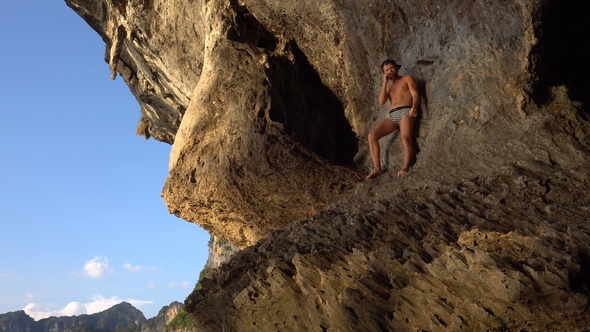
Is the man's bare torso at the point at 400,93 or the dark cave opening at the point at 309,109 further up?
the dark cave opening at the point at 309,109

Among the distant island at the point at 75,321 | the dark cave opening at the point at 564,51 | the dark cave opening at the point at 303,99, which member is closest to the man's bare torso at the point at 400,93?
the dark cave opening at the point at 564,51

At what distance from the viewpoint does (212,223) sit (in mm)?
8148

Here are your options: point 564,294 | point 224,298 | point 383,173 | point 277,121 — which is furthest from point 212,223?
point 564,294

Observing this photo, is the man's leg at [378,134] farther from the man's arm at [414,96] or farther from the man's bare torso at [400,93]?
the man's arm at [414,96]

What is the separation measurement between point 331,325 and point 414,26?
4122 millimetres

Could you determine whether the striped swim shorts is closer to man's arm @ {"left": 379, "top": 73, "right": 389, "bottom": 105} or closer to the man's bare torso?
the man's bare torso

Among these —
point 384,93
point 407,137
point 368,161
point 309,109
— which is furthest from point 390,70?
point 309,109

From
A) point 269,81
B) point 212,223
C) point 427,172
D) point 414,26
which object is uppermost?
point 269,81

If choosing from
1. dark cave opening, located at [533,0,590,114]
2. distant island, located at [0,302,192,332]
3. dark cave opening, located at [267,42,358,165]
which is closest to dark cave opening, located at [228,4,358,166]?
dark cave opening, located at [267,42,358,165]

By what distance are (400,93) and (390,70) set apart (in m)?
0.34

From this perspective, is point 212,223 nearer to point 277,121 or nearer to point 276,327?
point 277,121

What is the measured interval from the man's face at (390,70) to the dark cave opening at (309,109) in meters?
1.63

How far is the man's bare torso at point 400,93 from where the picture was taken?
6.16m

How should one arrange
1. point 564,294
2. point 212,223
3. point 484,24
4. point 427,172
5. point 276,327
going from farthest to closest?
point 212,223 < point 484,24 < point 427,172 < point 276,327 < point 564,294
